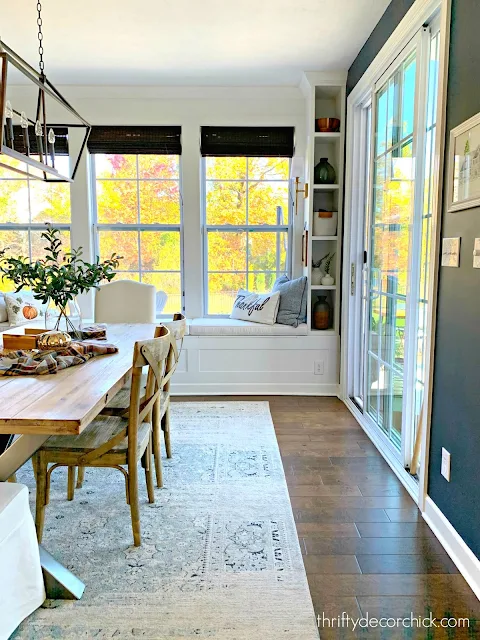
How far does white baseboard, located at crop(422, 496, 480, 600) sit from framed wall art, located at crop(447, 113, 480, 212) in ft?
4.26

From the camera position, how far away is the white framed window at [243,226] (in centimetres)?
442

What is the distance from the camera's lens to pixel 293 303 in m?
4.16

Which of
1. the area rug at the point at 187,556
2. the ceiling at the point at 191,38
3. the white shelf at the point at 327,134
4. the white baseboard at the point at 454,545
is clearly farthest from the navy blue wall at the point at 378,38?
the area rug at the point at 187,556

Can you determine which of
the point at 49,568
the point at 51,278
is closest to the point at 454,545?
the point at 49,568

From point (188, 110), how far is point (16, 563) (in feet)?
12.8

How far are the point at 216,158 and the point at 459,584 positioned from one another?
3.80 metres

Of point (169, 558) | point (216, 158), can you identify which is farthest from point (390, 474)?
point (216, 158)

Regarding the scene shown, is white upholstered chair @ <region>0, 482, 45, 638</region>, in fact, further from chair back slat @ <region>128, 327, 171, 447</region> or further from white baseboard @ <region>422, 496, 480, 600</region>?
white baseboard @ <region>422, 496, 480, 600</region>

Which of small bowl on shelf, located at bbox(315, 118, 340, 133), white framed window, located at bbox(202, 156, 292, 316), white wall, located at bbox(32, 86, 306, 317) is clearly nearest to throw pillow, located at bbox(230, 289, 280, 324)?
white framed window, located at bbox(202, 156, 292, 316)

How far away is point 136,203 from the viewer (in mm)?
4457

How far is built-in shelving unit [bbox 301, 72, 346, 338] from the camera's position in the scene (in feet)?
12.8

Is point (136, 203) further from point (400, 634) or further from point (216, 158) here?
point (400, 634)

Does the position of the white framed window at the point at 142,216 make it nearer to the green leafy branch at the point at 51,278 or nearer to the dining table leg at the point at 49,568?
the green leafy branch at the point at 51,278

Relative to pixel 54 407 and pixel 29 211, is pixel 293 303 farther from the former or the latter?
pixel 54 407
